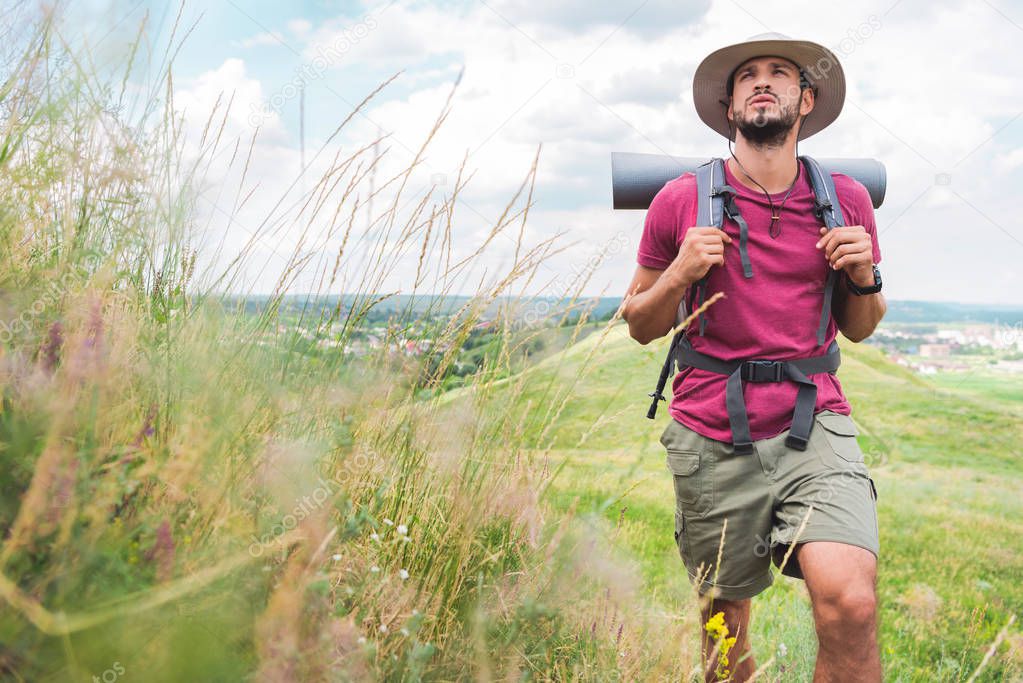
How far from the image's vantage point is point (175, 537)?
1521 millimetres

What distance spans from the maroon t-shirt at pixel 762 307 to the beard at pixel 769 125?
18 cm

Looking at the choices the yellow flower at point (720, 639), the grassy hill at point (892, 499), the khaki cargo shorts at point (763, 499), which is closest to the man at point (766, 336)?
the khaki cargo shorts at point (763, 499)

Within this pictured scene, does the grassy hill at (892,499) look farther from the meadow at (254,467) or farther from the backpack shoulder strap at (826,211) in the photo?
the backpack shoulder strap at (826,211)

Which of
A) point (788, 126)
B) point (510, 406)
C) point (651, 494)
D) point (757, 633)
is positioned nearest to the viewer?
point (510, 406)

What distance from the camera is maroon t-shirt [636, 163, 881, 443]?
2.94 m

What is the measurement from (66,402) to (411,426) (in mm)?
1272

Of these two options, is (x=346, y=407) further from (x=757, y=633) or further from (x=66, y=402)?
(x=757, y=633)

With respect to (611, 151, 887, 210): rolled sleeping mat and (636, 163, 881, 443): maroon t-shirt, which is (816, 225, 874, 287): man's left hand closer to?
(636, 163, 881, 443): maroon t-shirt

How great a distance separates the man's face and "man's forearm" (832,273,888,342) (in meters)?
0.65

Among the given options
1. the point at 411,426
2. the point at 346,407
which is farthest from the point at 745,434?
the point at 346,407

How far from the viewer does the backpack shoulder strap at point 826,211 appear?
298 cm

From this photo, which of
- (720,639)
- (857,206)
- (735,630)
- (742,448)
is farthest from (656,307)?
(735,630)

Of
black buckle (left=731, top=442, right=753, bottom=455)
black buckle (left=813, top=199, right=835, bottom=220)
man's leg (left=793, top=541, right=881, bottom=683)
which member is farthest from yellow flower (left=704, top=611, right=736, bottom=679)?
black buckle (left=813, top=199, right=835, bottom=220)

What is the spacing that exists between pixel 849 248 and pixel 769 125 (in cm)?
67
